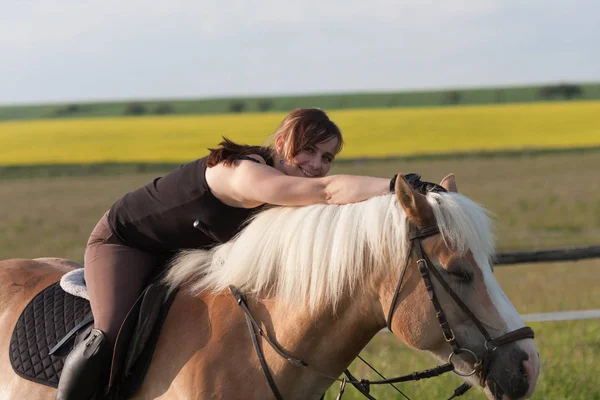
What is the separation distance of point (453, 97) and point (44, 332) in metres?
65.9

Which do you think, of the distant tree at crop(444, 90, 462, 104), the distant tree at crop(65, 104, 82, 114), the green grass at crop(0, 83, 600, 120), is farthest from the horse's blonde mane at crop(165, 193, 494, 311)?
the distant tree at crop(444, 90, 462, 104)

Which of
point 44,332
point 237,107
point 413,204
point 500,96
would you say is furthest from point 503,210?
point 500,96

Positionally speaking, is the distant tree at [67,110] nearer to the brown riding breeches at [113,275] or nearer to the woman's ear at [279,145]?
the brown riding breeches at [113,275]

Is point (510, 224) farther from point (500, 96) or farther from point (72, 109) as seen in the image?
point (72, 109)

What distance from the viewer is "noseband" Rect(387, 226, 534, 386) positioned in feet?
9.64

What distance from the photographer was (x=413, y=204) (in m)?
2.99

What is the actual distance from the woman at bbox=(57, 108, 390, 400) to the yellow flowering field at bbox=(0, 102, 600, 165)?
89.6 ft

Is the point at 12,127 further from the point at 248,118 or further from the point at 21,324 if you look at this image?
the point at 21,324

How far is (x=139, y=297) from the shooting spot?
136 inches

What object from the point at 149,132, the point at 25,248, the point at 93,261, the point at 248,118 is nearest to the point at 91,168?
the point at 149,132

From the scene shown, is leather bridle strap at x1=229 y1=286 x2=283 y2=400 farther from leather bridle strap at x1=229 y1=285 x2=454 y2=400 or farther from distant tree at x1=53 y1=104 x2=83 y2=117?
distant tree at x1=53 y1=104 x2=83 y2=117

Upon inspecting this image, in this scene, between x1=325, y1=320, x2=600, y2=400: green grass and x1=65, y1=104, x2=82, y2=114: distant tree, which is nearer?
x1=325, y1=320, x2=600, y2=400: green grass

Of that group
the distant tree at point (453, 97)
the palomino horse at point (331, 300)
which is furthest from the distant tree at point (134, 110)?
the palomino horse at point (331, 300)

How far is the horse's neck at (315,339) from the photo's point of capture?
→ 3.21 meters
